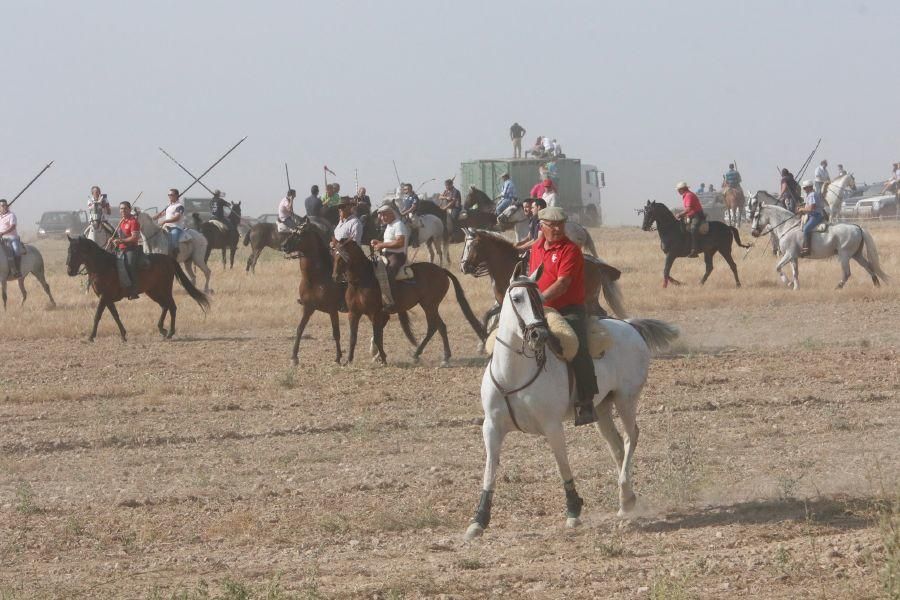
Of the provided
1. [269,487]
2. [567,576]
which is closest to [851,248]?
[269,487]

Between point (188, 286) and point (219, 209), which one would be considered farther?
point (219, 209)

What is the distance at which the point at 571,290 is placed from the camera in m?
9.09

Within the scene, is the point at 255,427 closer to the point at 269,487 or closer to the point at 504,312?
the point at 269,487

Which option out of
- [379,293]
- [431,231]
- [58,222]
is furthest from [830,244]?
[58,222]

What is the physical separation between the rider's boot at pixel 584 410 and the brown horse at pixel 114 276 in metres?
13.2

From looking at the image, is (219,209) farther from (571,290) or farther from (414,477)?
(571,290)

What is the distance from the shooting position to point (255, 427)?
44.1 ft

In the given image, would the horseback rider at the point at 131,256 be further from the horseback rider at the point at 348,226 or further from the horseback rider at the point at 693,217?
the horseback rider at the point at 693,217

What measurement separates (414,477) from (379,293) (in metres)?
6.99

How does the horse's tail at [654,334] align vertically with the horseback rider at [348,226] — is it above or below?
below

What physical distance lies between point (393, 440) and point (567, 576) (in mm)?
5137

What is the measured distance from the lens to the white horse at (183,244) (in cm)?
2588

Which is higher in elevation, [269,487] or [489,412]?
[489,412]

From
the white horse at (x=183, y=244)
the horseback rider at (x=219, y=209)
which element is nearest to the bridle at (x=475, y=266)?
the white horse at (x=183, y=244)
